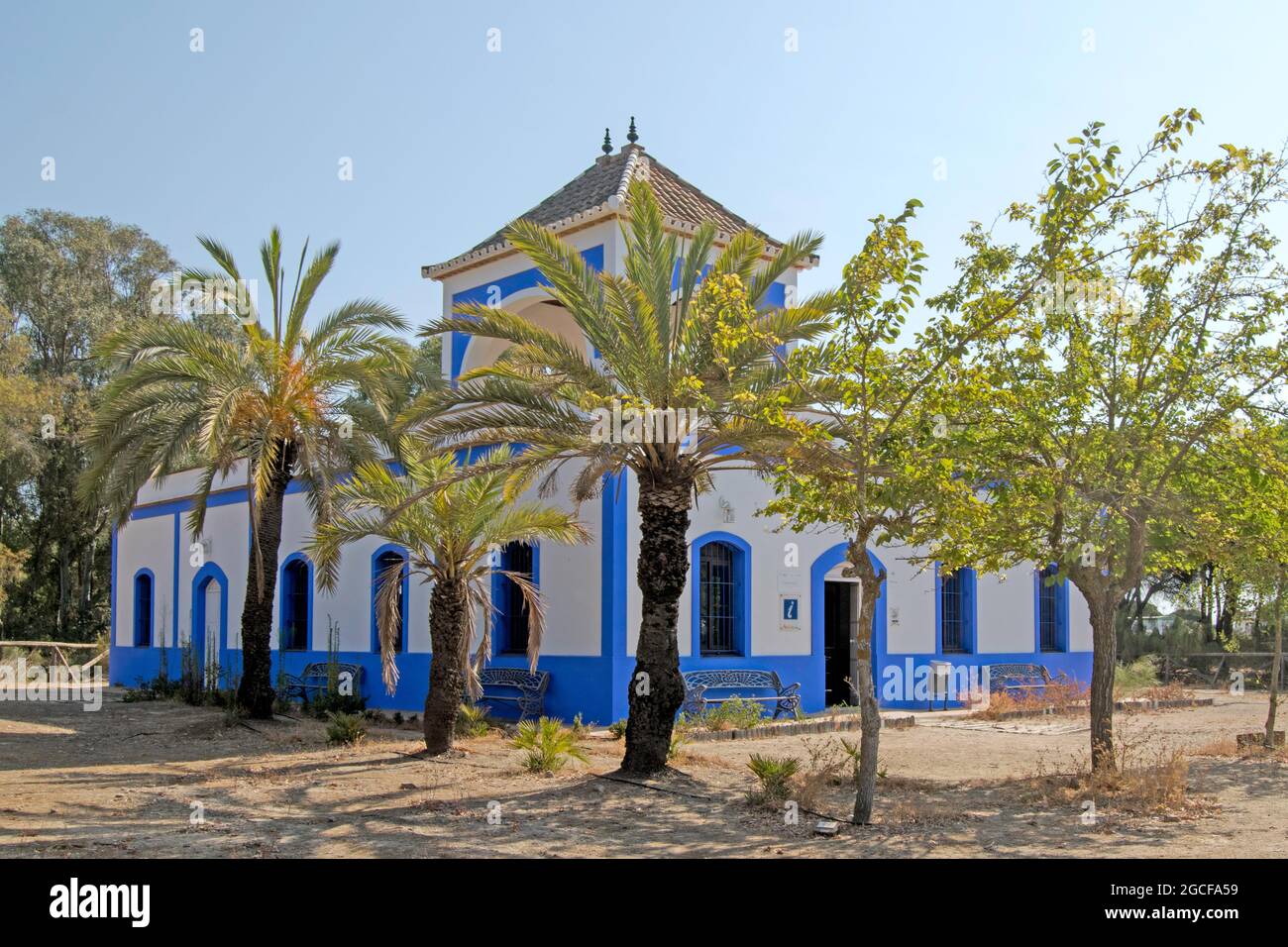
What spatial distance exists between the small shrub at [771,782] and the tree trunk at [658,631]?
4.66 feet

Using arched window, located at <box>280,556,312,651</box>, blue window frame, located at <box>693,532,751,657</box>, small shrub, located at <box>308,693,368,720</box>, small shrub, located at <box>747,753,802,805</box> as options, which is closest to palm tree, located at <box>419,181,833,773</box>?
small shrub, located at <box>747,753,802,805</box>

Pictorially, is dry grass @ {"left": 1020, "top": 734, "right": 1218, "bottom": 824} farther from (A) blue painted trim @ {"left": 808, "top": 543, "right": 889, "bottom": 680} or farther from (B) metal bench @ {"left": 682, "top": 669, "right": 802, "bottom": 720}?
(A) blue painted trim @ {"left": 808, "top": 543, "right": 889, "bottom": 680}

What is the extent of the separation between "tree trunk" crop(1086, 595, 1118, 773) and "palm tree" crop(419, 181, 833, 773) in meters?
3.83

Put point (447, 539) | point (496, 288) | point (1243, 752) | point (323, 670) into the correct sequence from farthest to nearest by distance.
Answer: point (323, 670) → point (496, 288) → point (1243, 752) → point (447, 539)

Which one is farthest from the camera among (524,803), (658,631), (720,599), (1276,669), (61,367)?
(61,367)

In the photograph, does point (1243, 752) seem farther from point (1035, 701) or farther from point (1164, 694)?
point (1164, 694)

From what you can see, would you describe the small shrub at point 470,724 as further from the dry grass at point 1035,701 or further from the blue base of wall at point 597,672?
the dry grass at point 1035,701

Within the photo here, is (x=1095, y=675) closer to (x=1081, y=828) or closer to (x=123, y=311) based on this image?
(x=1081, y=828)

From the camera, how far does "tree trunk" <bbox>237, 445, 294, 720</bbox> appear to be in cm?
1708

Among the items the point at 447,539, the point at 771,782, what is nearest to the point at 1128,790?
the point at 771,782

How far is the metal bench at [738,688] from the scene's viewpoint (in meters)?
17.2

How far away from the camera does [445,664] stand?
562 inches

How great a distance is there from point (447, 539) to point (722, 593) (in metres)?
5.65
